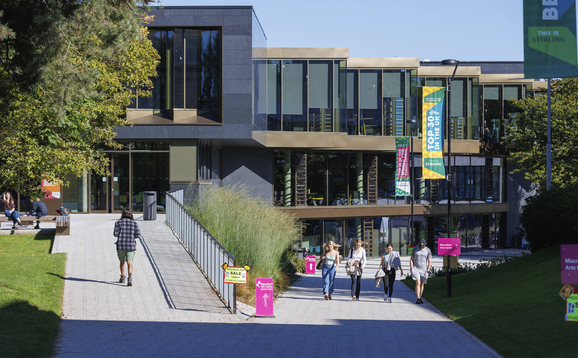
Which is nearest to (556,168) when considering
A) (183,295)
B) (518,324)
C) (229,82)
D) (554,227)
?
(554,227)

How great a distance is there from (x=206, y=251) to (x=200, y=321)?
403 centimetres

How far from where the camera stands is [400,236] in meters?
46.2

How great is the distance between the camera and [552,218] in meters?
23.6

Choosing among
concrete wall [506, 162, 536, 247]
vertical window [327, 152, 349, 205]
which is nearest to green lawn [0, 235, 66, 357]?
vertical window [327, 152, 349, 205]

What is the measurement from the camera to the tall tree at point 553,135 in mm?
39875

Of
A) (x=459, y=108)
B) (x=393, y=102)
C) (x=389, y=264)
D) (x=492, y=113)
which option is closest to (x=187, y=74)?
(x=393, y=102)

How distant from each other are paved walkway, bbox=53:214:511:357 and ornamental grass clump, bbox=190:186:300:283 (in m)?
1.25

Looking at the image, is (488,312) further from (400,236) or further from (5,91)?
(400,236)

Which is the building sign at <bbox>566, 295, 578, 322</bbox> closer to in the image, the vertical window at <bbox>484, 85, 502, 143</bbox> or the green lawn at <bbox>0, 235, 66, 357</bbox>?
the green lawn at <bbox>0, 235, 66, 357</bbox>

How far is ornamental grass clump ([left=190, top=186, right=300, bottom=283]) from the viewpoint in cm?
1964

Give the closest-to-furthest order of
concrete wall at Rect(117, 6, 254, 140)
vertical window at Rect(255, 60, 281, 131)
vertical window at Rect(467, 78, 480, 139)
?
concrete wall at Rect(117, 6, 254, 140) → vertical window at Rect(255, 60, 281, 131) → vertical window at Rect(467, 78, 480, 139)

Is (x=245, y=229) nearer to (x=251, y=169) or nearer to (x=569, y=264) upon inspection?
(x=569, y=264)

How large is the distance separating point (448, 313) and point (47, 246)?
1294 centimetres

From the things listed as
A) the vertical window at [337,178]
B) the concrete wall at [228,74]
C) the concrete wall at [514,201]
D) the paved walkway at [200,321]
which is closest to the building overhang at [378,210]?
the vertical window at [337,178]
